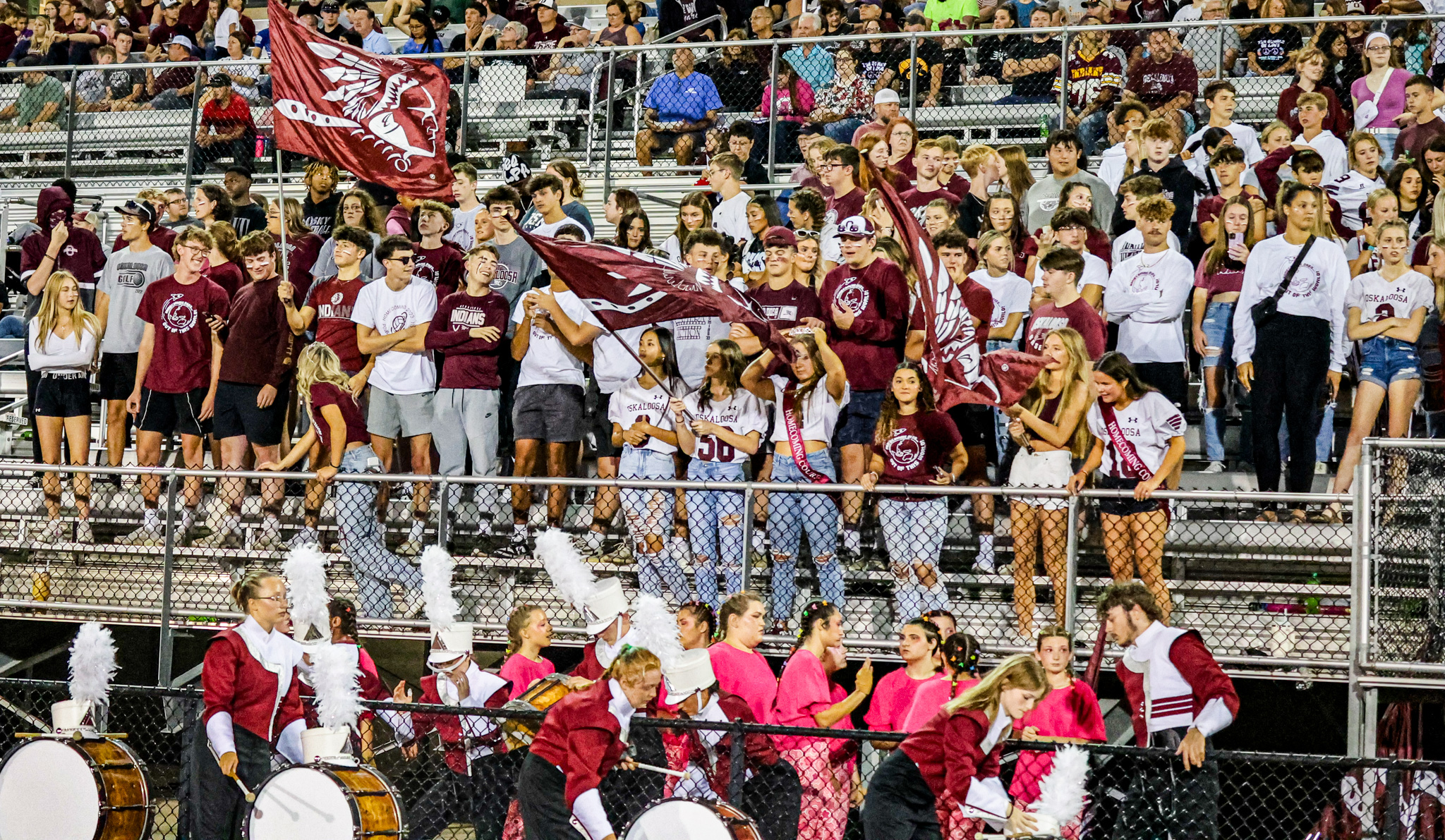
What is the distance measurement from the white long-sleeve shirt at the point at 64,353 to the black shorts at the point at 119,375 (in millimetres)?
220

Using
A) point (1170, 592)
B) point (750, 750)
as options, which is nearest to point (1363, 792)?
point (1170, 592)

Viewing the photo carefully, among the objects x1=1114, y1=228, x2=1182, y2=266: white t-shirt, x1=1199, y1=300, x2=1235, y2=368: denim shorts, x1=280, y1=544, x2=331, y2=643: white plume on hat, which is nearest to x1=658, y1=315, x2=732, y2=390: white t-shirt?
x1=1114, y1=228, x2=1182, y2=266: white t-shirt

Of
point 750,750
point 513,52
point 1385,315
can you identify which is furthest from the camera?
point 513,52

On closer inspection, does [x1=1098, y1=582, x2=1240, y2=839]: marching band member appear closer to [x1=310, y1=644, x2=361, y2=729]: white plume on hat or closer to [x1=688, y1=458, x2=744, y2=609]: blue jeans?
[x1=688, y1=458, x2=744, y2=609]: blue jeans

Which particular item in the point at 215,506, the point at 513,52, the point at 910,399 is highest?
the point at 513,52

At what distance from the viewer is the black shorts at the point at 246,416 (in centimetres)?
1155

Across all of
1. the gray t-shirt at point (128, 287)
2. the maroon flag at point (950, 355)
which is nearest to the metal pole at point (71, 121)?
the gray t-shirt at point (128, 287)

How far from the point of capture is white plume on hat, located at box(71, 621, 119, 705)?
863 cm

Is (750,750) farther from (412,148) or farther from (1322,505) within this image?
(412,148)

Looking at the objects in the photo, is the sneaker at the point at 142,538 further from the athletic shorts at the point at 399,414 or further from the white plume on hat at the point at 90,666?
the white plume on hat at the point at 90,666

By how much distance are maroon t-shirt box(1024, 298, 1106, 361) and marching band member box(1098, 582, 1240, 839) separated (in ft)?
7.41

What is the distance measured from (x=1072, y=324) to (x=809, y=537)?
6.64ft

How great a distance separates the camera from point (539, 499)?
37.2ft

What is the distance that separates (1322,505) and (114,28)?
14.1 m
